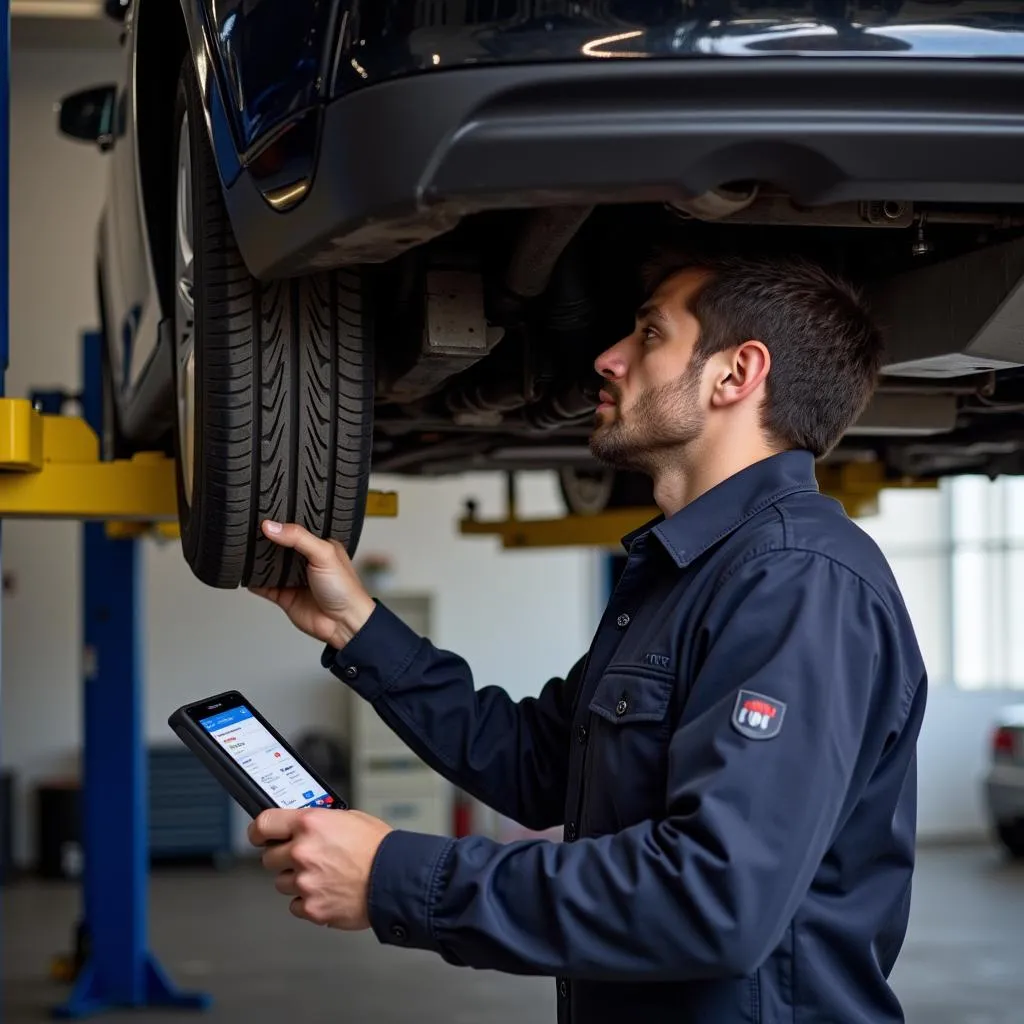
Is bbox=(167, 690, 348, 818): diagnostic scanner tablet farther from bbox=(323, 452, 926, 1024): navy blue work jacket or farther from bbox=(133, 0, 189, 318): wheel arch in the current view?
bbox=(133, 0, 189, 318): wheel arch

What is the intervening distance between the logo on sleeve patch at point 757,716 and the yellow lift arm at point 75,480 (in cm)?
126

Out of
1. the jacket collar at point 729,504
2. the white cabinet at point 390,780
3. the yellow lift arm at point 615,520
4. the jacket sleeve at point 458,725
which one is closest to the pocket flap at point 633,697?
the jacket collar at point 729,504

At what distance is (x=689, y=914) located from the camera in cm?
121

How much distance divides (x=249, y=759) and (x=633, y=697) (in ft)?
1.48

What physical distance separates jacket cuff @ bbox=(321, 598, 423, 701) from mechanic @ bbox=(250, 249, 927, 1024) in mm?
148

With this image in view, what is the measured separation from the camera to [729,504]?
4.93ft

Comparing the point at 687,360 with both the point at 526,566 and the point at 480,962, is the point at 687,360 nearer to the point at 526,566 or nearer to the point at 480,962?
the point at 480,962

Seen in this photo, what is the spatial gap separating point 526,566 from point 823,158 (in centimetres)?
798

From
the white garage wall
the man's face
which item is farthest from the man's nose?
the white garage wall

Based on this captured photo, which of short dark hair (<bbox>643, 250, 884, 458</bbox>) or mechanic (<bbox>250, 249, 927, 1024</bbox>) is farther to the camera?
short dark hair (<bbox>643, 250, 884, 458</bbox>)

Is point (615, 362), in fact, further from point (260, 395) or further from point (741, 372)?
point (260, 395)

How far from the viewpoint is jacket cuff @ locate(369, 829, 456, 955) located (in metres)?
1.27

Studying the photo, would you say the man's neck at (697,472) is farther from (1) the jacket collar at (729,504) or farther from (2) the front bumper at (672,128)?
(2) the front bumper at (672,128)

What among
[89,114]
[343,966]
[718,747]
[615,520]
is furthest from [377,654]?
[343,966]
